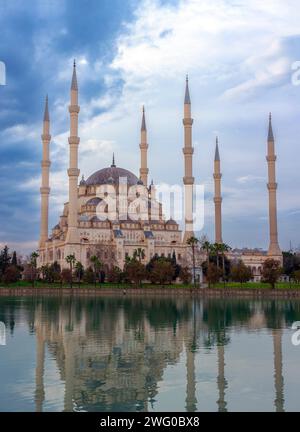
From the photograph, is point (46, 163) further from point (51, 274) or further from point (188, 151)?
point (188, 151)

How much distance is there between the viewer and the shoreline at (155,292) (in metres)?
51.3

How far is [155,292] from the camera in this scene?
56.2 metres

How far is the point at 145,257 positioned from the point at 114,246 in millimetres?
4544

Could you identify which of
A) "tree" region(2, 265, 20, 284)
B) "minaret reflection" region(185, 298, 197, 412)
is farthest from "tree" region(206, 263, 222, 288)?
"minaret reflection" region(185, 298, 197, 412)

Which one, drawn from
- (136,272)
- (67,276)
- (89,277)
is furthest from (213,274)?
(67,276)

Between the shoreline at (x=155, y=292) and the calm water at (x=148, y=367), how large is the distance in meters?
26.2

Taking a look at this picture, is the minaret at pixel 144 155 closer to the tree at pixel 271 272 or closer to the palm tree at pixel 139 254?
the palm tree at pixel 139 254

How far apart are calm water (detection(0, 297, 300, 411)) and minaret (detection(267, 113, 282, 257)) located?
51391 millimetres

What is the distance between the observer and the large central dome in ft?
305

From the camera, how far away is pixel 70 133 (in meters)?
71.1

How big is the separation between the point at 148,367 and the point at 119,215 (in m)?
72.9
